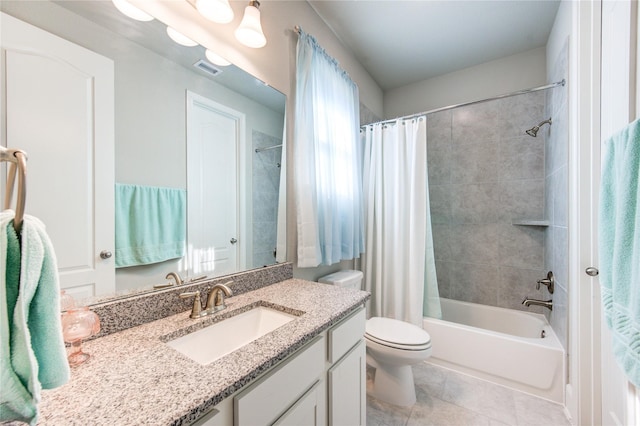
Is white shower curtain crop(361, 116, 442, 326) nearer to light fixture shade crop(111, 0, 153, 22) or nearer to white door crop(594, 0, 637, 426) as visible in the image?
white door crop(594, 0, 637, 426)

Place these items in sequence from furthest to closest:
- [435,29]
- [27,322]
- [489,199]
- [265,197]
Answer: [489,199] < [435,29] < [265,197] < [27,322]

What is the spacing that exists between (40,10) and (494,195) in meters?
3.02

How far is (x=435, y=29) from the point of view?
6.64ft

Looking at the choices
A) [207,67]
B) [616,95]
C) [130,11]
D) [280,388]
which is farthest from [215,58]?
[616,95]

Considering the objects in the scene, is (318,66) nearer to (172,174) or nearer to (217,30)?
(217,30)

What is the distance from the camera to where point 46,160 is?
722mm

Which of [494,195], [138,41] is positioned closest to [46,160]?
[138,41]

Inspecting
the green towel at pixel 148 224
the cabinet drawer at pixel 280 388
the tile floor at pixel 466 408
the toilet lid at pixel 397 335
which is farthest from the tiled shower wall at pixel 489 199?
the green towel at pixel 148 224

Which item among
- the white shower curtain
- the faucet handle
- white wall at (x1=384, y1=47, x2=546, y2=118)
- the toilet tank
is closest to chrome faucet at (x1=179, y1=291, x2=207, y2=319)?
the faucet handle

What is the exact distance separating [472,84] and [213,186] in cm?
274

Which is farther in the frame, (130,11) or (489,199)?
(489,199)

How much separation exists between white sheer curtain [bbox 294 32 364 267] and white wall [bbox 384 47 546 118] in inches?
44.5

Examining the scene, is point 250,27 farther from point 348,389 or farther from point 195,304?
point 348,389

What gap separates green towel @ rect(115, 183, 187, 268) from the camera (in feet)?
2.90
